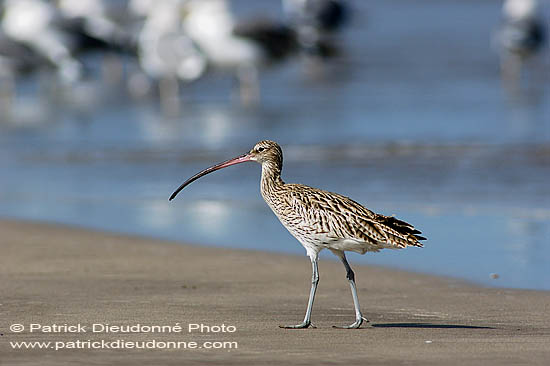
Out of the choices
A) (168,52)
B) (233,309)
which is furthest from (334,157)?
(168,52)

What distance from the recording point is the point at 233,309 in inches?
277

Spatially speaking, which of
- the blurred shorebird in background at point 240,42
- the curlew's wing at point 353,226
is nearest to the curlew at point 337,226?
the curlew's wing at point 353,226

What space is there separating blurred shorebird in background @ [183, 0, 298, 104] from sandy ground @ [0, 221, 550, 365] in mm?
15448

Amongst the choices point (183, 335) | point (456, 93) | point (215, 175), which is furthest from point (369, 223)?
point (456, 93)

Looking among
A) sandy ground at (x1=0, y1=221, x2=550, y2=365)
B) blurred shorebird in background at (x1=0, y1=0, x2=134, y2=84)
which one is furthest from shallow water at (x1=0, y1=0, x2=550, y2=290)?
blurred shorebird in background at (x1=0, y1=0, x2=134, y2=84)

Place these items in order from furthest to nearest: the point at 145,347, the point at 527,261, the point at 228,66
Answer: the point at 228,66, the point at 527,261, the point at 145,347

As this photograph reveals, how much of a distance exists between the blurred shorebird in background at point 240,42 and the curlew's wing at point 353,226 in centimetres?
1764

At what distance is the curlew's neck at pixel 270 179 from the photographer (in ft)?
23.3

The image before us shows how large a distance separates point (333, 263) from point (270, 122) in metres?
10.2

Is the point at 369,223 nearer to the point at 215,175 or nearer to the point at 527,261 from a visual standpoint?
the point at 527,261

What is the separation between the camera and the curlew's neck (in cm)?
710

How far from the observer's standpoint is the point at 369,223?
6586 mm

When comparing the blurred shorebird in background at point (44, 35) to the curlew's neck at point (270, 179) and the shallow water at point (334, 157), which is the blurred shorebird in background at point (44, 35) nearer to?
the shallow water at point (334, 157)

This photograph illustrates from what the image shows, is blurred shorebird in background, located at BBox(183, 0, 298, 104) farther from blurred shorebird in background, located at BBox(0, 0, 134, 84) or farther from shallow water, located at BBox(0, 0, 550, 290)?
blurred shorebird in background, located at BBox(0, 0, 134, 84)
